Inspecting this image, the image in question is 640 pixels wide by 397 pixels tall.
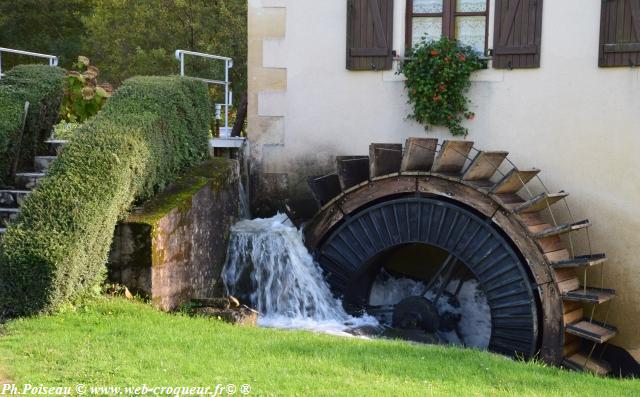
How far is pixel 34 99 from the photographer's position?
8.49 m

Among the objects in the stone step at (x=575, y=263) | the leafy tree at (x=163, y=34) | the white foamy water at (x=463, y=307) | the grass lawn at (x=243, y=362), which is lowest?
the white foamy water at (x=463, y=307)

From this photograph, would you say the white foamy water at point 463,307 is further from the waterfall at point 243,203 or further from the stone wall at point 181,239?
the stone wall at point 181,239

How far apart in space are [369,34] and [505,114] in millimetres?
1728

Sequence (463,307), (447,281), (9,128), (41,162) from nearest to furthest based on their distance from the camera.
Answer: (9,128) → (41,162) → (447,281) → (463,307)

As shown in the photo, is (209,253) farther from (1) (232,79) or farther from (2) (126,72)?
(2) (126,72)

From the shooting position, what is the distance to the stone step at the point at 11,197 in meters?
7.83

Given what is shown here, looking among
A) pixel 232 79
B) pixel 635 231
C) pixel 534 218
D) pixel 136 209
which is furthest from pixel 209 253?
pixel 232 79

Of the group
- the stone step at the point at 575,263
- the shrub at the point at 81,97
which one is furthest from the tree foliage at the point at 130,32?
the stone step at the point at 575,263

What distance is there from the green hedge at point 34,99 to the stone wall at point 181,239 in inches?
67.1

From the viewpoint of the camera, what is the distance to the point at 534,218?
8.31 m

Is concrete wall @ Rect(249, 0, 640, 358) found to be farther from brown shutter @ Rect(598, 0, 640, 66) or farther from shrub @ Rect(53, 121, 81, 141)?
shrub @ Rect(53, 121, 81, 141)

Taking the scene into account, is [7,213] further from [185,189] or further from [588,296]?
[588,296]

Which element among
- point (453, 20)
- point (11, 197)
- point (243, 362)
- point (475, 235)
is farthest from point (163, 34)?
point (243, 362)

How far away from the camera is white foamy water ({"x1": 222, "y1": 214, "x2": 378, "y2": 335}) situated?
27.8 feet
